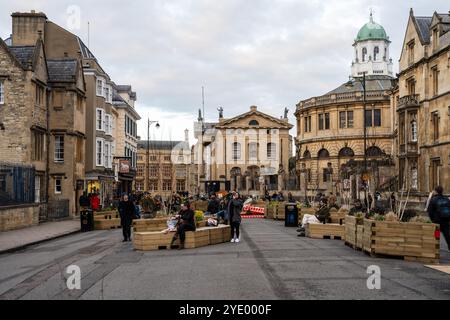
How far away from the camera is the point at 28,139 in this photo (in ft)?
103

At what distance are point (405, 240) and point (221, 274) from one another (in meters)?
5.44

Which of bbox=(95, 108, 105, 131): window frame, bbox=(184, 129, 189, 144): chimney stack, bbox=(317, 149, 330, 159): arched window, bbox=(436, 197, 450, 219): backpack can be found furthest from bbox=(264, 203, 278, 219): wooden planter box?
bbox=(184, 129, 189, 144): chimney stack

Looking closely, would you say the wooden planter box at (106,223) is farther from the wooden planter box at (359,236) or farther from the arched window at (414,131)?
the arched window at (414,131)

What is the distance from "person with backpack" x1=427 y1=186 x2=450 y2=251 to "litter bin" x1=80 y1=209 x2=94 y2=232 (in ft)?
58.0

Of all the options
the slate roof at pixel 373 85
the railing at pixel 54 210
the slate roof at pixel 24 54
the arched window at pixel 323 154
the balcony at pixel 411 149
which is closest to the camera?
the slate roof at pixel 24 54

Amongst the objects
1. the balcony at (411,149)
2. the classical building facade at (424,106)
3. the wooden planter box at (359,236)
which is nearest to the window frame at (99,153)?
the classical building facade at (424,106)

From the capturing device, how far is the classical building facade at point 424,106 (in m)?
41.7

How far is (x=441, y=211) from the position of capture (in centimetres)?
1397

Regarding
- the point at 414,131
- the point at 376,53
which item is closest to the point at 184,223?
the point at 414,131

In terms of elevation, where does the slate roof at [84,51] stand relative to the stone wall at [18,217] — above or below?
above

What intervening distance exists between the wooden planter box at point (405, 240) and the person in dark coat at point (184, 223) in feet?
17.7
